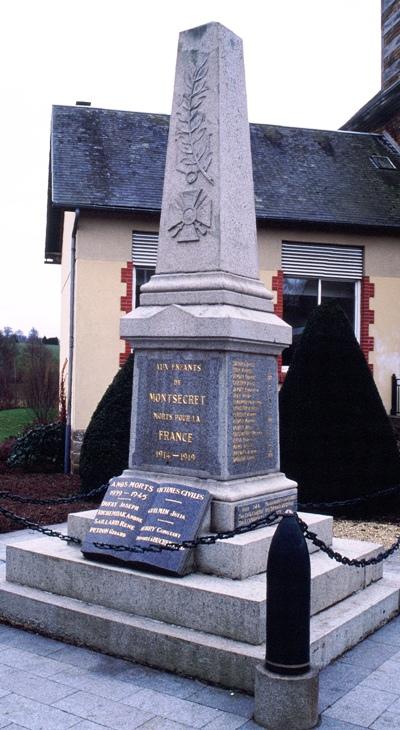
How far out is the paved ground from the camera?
13.0 ft

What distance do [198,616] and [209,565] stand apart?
45cm

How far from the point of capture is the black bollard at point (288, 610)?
12.7 feet

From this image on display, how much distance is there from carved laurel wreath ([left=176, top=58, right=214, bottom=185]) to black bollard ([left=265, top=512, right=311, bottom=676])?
3082 millimetres

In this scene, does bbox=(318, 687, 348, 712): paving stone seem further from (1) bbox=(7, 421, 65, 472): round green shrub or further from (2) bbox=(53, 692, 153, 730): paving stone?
(1) bbox=(7, 421, 65, 472): round green shrub

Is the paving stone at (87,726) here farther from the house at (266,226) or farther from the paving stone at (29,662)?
the house at (266,226)

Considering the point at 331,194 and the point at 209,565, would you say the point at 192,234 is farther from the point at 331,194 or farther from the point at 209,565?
the point at 331,194

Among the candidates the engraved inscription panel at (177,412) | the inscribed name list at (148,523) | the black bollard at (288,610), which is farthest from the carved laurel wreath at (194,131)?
the black bollard at (288,610)

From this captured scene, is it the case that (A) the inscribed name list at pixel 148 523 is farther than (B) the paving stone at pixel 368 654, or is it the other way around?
(A) the inscribed name list at pixel 148 523

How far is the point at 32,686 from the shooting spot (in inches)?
172

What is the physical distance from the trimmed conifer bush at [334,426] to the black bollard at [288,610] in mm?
6067

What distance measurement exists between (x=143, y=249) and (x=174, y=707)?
11.0m

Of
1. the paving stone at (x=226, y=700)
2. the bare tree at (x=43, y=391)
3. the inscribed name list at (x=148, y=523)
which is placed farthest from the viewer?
the bare tree at (x=43, y=391)

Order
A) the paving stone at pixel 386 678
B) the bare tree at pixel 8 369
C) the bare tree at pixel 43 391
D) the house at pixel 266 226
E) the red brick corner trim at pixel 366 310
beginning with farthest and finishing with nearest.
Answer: the bare tree at pixel 8 369 < the bare tree at pixel 43 391 < the red brick corner trim at pixel 366 310 < the house at pixel 266 226 < the paving stone at pixel 386 678

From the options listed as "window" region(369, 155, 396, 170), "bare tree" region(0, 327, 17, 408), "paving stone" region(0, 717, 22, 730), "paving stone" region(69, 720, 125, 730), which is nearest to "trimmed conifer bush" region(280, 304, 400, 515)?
"paving stone" region(69, 720, 125, 730)
